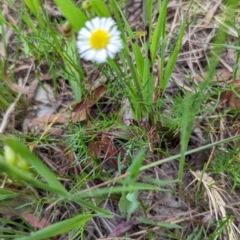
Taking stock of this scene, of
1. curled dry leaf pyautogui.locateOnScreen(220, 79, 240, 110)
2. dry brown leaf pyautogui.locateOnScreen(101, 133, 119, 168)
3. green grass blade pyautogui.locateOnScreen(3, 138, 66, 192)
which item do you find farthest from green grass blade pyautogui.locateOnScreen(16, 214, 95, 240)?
curled dry leaf pyautogui.locateOnScreen(220, 79, 240, 110)

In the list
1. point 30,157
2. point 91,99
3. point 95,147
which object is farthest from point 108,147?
point 30,157

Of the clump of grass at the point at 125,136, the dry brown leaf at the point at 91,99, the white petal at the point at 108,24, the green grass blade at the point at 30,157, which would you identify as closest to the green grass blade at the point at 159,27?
the clump of grass at the point at 125,136

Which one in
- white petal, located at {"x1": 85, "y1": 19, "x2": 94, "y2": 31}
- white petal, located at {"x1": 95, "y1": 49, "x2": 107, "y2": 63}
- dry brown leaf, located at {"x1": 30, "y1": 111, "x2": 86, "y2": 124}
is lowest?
dry brown leaf, located at {"x1": 30, "y1": 111, "x2": 86, "y2": 124}

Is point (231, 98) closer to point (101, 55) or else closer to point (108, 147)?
point (108, 147)

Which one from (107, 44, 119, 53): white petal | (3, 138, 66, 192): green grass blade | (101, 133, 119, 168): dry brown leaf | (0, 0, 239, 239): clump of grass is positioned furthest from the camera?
(101, 133, 119, 168): dry brown leaf

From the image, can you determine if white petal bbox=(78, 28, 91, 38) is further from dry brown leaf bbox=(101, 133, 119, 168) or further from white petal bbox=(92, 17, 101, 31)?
dry brown leaf bbox=(101, 133, 119, 168)

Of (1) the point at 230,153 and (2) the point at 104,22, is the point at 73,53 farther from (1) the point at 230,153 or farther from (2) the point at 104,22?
(1) the point at 230,153

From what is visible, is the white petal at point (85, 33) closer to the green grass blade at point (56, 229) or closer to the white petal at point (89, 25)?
the white petal at point (89, 25)
